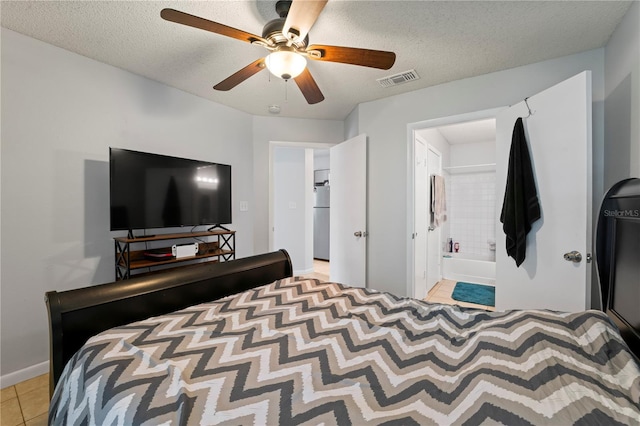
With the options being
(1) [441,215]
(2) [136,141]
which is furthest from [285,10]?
(1) [441,215]

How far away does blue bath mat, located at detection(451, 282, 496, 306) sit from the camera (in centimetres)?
343

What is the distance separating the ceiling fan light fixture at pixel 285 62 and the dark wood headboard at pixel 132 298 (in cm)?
124

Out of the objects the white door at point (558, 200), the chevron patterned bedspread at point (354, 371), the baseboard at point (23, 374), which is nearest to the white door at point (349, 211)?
the white door at point (558, 200)

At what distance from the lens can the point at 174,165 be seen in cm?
243

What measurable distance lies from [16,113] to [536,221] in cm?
376

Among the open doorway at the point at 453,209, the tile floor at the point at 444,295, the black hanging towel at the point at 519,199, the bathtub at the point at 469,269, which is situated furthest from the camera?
the bathtub at the point at 469,269

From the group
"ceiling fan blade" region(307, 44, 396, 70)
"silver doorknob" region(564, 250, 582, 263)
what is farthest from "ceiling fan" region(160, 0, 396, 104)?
"silver doorknob" region(564, 250, 582, 263)

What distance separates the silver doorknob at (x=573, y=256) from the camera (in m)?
1.71

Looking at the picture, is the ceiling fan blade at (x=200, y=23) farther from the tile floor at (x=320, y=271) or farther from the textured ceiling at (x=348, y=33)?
the tile floor at (x=320, y=271)

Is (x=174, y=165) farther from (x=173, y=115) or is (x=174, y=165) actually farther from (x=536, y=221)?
(x=536, y=221)

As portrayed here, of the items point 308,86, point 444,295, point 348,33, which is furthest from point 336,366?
point 444,295

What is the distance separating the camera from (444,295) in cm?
368

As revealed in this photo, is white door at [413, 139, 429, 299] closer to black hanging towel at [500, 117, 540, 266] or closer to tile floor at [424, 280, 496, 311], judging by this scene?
tile floor at [424, 280, 496, 311]

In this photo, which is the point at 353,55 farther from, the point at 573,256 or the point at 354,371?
the point at 573,256
